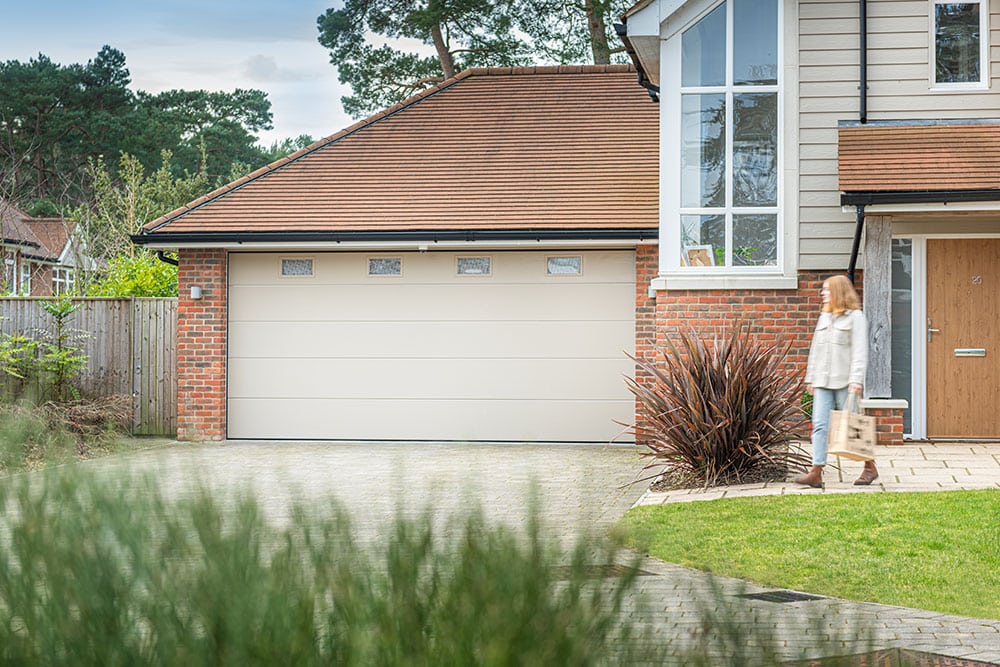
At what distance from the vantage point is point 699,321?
13828 mm

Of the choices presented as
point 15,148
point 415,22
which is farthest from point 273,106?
point 415,22

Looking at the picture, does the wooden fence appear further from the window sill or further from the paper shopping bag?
the paper shopping bag

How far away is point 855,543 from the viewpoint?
787 cm

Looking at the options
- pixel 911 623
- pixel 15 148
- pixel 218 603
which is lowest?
pixel 911 623

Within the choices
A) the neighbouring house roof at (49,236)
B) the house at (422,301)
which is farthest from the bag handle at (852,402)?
the neighbouring house roof at (49,236)

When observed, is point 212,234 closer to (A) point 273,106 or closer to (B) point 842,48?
(B) point 842,48

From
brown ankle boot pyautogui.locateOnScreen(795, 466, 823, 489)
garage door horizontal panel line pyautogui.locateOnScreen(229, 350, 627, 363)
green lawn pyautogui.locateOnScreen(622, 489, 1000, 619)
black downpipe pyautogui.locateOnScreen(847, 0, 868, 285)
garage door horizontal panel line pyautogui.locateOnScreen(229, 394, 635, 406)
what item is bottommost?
green lawn pyautogui.locateOnScreen(622, 489, 1000, 619)

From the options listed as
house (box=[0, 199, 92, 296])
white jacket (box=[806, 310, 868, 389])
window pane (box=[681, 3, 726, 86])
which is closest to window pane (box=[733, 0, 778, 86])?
window pane (box=[681, 3, 726, 86])

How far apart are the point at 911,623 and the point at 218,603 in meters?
4.54

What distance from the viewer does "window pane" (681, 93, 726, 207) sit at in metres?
14.0

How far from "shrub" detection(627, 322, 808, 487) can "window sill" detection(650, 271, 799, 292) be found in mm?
2916

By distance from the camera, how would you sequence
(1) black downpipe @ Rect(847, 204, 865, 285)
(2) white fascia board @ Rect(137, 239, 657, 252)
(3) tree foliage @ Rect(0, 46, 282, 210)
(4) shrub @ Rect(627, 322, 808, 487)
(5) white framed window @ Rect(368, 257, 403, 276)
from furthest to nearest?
(3) tree foliage @ Rect(0, 46, 282, 210) < (5) white framed window @ Rect(368, 257, 403, 276) < (2) white fascia board @ Rect(137, 239, 657, 252) < (1) black downpipe @ Rect(847, 204, 865, 285) < (4) shrub @ Rect(627, 322, 808, 487)

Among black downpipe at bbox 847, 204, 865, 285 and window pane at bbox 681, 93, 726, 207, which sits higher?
window pane at bbox 681, 93, 726, 207

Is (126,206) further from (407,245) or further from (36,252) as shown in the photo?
(407,245)
